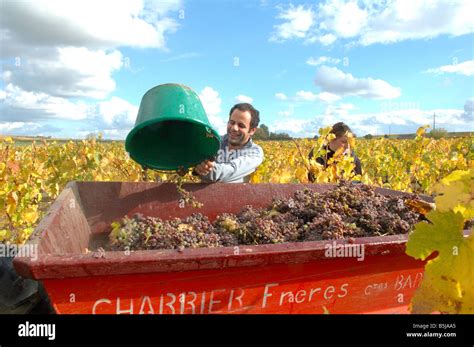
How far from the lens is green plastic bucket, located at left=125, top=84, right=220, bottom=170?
2.30m

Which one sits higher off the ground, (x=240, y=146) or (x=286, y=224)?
(x=240, y=146)

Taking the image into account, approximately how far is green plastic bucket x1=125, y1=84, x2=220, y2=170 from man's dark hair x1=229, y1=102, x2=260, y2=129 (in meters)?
0.71

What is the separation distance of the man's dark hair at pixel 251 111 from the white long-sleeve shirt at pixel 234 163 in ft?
0.67

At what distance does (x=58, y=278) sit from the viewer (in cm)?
144

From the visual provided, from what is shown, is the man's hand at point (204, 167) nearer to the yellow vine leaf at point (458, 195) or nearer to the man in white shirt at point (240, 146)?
the man in white shirt at point (240, 146)

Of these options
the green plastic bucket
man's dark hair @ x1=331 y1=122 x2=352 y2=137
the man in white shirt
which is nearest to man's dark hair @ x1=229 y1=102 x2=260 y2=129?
the man in white shirt

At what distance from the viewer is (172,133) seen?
10.2 ft

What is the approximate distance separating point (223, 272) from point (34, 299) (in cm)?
110

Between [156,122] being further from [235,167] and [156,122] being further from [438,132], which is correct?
[438,132]

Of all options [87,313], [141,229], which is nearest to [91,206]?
[141,229]

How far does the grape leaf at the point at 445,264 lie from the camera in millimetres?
824

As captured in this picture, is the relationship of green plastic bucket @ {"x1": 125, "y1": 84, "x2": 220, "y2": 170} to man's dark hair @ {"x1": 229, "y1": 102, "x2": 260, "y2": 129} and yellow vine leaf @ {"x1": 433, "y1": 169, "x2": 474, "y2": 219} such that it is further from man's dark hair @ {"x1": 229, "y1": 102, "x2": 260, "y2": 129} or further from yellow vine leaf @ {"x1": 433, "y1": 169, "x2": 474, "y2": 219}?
yellow vine leaf @ {"x1": 433, "y1": 169, "x2": 474, "y2": 219}

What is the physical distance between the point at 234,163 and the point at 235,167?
0.04m

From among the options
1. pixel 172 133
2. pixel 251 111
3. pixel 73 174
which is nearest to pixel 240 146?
pixel 251 111
